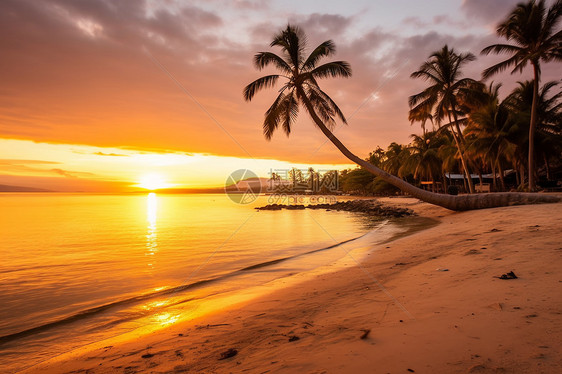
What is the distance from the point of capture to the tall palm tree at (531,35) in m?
19.9

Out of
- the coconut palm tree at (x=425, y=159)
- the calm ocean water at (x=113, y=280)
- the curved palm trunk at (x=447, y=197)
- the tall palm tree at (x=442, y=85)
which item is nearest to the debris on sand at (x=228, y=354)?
the calm ocean water at (x=113, y=280)

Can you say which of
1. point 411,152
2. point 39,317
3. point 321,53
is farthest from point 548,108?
point 39,317

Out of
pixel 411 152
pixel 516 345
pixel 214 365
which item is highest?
pixel 411 152

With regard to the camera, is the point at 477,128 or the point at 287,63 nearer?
the point at 287,63

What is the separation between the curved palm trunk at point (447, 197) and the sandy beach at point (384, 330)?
11.0 m

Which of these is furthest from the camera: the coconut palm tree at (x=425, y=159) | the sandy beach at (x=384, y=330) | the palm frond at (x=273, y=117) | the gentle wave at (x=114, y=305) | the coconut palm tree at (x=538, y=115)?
the coconut palm tree at (x=425, y=159)

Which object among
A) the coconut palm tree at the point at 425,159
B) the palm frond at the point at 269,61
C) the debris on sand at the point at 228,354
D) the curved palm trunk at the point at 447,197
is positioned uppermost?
the palm frond at the point at 269,61

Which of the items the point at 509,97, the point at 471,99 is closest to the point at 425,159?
the point at 509,97

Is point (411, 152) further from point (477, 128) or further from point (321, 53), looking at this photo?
point (321, 53)

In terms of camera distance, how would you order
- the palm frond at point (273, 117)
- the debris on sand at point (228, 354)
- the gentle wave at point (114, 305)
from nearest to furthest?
1. the debris on sand at point (228, 354)
2. the gentle wave at point (114, 305)
3. the palm frond at point (273, 117)

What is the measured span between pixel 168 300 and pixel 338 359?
4.80 m

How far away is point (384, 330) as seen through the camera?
10.6ft

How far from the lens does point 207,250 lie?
42.1ft

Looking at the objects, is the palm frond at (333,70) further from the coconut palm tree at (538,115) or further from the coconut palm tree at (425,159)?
the coconut palm tree at (425,159)
